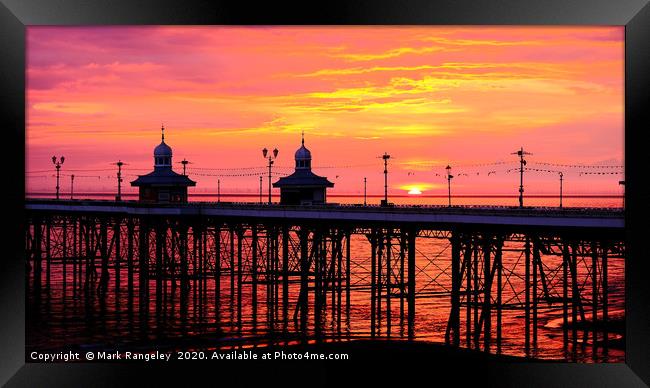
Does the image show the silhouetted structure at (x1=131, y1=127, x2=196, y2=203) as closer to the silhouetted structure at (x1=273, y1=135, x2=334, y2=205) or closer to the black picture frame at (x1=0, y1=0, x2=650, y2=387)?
the silhouetted structure at (x1=273, y1=135, x2=334, y2=205)

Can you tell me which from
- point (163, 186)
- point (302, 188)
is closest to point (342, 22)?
point (302, 188)

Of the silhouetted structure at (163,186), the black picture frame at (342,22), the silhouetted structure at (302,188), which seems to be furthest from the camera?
the silhouetted structure at (163,186)

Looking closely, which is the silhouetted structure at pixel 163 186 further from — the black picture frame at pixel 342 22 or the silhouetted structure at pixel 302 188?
the black picture frame at pixel 342 22

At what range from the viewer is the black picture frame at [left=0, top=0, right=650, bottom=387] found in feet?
96.1

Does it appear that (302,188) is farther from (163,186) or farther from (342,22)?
(342,22)

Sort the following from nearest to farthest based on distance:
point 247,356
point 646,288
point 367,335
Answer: point 646,288 < point 247,356 < point 367,335

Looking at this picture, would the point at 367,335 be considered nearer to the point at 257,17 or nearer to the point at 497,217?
the point at 497,217

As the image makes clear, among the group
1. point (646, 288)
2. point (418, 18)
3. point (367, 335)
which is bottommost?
point (367, 335)

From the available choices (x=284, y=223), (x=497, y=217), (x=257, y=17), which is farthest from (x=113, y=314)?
(x=257, y=17)

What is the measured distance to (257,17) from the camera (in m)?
29.8

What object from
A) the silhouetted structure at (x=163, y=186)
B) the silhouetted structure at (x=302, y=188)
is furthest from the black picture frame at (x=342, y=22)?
the silhouetted structure at (x=163, y=186)

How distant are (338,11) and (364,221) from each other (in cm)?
2807

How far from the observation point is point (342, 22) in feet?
96.4

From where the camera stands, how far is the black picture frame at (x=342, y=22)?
29.3 m
